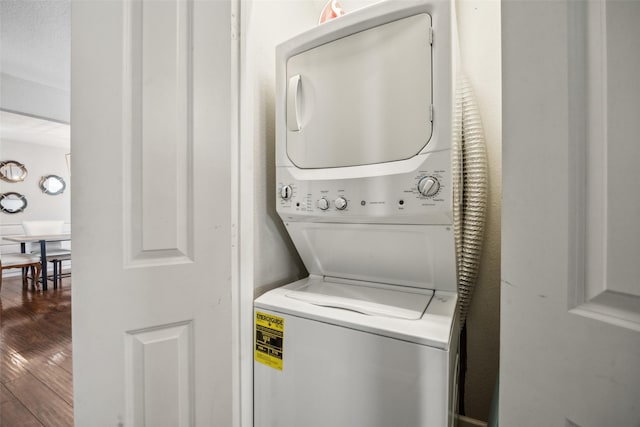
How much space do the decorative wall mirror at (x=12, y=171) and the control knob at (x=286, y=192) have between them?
7.21 meters

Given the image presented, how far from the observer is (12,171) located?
18.1 feet

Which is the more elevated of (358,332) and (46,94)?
(46,94)

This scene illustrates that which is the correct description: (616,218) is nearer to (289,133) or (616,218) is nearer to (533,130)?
(533,130)

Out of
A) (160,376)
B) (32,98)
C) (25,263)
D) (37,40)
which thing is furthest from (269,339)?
(25,263)

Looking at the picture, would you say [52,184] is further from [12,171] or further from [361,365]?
[361,365]

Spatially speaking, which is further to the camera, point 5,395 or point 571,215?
point 5,395

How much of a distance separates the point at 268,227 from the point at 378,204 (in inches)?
18.7

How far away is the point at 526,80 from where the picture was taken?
1.55 ft

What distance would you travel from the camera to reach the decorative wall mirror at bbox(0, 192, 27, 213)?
5418 mm

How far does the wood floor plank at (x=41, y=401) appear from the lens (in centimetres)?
159

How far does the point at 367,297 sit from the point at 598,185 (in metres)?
0.71

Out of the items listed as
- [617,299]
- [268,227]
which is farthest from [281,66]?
[617,299]

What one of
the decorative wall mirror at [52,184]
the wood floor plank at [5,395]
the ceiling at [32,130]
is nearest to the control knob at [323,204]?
the wood floor plank at [5,395]

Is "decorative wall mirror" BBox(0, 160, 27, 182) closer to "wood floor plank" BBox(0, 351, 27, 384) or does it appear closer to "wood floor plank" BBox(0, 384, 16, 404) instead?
"wood floor plank" BBox(0, 351, 27, 384)
